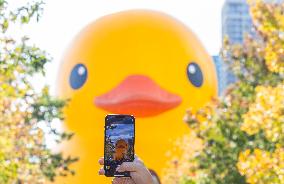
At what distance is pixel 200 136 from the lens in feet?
62.2

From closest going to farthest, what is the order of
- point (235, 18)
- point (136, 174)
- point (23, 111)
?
1. point (136, 174)
2. point (23, 111)
3. point (235, 18)

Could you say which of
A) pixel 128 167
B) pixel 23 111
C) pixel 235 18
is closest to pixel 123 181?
pixel 128 167

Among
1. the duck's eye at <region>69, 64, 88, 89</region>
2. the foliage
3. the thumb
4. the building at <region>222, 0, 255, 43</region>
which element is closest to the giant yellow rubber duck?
the duck's eye at <region>69, 64, 88, 89</region>

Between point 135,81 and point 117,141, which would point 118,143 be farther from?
point 135,81

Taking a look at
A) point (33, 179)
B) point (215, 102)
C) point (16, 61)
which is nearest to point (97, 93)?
point (215, 102)

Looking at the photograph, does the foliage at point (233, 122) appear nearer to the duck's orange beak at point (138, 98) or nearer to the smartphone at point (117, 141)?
the duck's orange beak at point (138, 98)

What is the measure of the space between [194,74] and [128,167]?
54.6 ft

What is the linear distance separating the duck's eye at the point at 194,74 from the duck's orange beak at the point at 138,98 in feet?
4.22

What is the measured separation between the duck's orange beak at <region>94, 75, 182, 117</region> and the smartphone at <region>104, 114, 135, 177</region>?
14.3 m

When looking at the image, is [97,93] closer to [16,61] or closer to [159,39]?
[159,39]

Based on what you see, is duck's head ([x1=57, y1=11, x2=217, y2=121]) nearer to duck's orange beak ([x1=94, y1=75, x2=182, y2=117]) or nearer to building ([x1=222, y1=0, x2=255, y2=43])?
duck's orange beak ([x1=94, y1=75, x2=182, y2=117])

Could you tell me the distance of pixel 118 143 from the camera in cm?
307

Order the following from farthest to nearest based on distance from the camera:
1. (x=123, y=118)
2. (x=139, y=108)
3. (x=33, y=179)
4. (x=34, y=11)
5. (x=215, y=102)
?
1. (x=33, y=179)
2. (x=215, y=102)
3. (x=139, y=108)
4. (x=34, y=11)
5. (x=123, y=118)

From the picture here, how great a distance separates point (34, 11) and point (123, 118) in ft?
16.7
